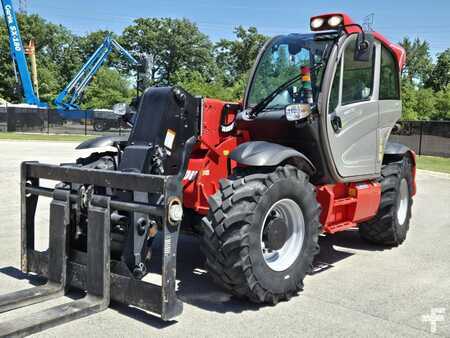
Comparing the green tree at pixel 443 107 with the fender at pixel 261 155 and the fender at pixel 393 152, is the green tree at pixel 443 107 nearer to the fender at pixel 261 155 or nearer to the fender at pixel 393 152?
the fender at pixel 393 152

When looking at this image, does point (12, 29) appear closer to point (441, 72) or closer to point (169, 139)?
point (169, 139)

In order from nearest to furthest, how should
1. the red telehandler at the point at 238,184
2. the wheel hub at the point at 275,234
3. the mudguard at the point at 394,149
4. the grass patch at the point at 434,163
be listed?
the red telehandler at the point at 238,184, the wheel hub at the point at 275,234, the mudguard at the point at 394,149, the grass patch at the point at 434,163

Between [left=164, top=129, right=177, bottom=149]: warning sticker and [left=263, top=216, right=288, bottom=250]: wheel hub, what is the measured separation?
4.09 ft

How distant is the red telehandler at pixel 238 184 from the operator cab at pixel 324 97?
15mm

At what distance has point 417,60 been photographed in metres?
69.9

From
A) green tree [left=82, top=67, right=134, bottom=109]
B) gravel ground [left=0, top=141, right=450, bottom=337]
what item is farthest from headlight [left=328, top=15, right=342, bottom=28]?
green tree [left=82, top=67, right=134, bottom=109]

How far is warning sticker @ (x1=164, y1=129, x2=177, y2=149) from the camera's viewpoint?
17.0 ft

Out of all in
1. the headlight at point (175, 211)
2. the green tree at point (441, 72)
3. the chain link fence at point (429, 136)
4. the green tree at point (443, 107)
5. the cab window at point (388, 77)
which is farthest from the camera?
the green tree at point (441, 72)

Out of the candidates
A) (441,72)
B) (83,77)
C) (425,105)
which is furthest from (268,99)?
(441,72)

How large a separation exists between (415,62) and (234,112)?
6999 centimetres

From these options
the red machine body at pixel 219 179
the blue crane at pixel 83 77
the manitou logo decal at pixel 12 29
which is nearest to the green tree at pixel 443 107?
the blue crane at pixel 83 77

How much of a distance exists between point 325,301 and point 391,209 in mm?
2388

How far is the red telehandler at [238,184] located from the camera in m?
4.38

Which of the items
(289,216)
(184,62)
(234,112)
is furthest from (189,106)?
(184,62)
